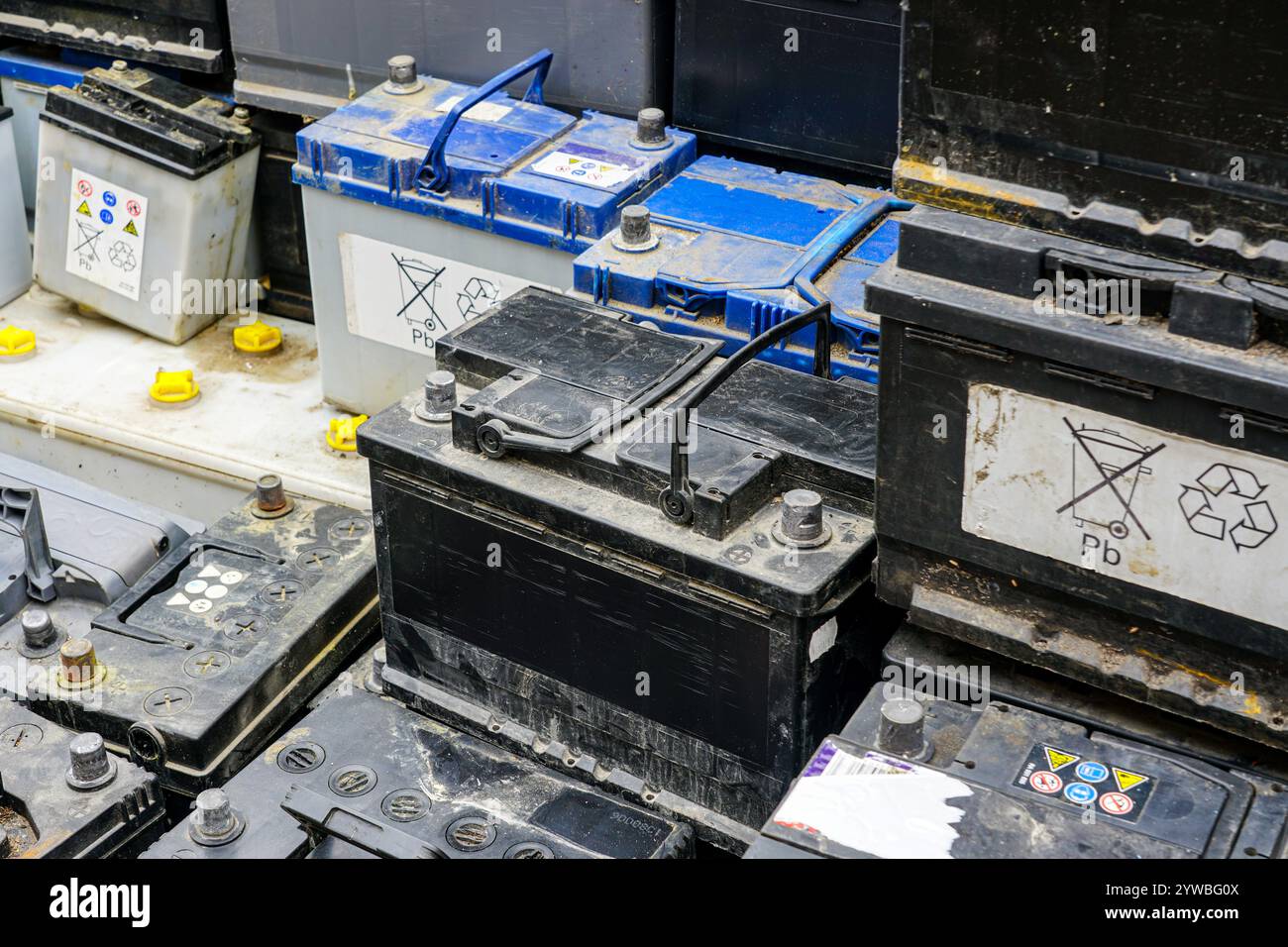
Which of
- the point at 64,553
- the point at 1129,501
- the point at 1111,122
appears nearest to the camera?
the point at 1111,122

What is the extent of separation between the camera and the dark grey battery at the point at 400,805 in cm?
253

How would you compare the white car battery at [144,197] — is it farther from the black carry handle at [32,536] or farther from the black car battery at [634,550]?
the black car battery at [634,550]

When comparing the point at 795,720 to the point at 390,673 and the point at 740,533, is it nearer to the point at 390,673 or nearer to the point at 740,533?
the point at 740,533

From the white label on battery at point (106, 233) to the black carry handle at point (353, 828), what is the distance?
1936mm

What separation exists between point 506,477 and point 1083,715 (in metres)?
0.89

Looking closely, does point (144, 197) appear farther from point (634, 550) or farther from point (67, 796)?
point (634, 550)

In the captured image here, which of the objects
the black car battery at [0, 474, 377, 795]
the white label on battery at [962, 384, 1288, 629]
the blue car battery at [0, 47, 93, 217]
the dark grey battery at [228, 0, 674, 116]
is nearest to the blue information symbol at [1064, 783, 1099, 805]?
the white label on battery at [962, 384, 1288, 629]

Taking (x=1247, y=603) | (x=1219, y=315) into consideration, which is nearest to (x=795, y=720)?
(x=1247, y=603)

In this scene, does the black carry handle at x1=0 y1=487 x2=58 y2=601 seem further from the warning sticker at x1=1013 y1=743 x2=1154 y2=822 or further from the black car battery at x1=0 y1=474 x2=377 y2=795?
the warning sticker at x1=1013 y1=743 x2=1154 y2=822

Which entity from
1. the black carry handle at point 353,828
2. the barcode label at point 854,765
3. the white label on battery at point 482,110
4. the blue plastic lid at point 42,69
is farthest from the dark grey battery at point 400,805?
the blue plastic lid at point 42,69

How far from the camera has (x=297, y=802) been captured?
8.02 ft

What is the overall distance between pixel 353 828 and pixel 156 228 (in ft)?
6.61

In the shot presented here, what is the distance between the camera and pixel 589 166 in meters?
3.33

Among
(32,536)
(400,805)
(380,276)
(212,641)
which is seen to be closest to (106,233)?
(380,276)
